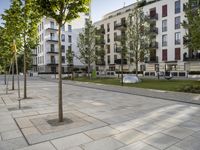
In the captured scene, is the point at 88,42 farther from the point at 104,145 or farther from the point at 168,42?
the point at 104,145

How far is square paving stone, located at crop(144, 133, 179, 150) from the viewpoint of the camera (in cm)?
444

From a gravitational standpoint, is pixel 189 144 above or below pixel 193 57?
below

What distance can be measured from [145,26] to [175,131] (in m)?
22.6

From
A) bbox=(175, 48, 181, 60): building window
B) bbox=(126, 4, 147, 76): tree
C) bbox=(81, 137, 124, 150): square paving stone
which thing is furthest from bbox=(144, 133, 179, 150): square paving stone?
bbox=(175, 48, 181, 60): building window

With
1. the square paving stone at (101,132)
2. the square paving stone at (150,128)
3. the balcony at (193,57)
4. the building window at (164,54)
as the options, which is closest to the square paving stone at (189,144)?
the square paving stone at (150,128)

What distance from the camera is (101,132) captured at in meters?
5.32

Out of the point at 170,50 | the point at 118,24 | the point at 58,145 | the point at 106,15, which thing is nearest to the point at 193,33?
the point at 58,145

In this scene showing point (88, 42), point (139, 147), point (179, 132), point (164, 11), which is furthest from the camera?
point (164, 11)

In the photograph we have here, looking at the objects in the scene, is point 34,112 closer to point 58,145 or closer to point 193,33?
point 58,145

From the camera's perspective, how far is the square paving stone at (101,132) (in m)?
5.02

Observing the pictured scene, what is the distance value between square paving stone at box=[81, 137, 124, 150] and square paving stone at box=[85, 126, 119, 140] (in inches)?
12.4

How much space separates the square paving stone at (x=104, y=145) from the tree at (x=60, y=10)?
2.17 metres

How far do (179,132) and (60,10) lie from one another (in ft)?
17.5

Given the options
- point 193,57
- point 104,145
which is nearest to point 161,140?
point 104,145
